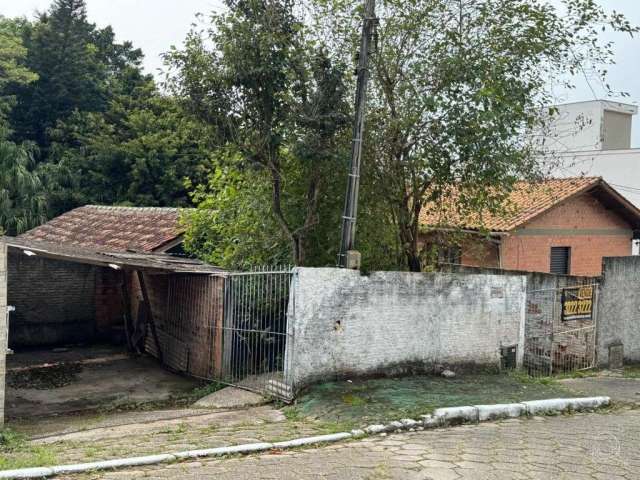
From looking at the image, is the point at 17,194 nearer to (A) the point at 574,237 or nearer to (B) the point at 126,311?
(B) the point at 126,311

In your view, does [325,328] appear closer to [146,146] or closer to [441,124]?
[441,124]

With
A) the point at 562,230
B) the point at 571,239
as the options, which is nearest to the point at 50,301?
the point at 562,230

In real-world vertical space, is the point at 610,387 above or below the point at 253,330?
below

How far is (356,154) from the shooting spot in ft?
29.8

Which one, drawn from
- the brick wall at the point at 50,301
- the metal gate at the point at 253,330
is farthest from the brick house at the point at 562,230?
the brick wall at the point at 50,301

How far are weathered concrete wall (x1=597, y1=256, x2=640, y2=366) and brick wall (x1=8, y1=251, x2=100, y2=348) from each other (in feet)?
39.4

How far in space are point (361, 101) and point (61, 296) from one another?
10.8 meters

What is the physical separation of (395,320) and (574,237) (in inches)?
Answer: 445

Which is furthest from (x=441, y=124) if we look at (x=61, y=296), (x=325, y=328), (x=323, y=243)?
(x=61, y=296)

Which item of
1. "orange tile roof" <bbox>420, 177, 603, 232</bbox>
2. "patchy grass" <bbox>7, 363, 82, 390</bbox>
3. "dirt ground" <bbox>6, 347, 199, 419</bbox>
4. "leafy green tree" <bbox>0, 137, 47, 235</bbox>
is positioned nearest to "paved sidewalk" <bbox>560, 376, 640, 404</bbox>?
"orange tile roof" <bbox>420, 177, 603, 232</bbox>

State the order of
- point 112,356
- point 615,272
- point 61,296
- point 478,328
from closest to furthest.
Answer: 1. point 478,328
2. point 615,272
3. point 112,356
4. point 61,296

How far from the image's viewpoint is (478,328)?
10516 millimetres

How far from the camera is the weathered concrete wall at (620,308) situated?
12844 mm

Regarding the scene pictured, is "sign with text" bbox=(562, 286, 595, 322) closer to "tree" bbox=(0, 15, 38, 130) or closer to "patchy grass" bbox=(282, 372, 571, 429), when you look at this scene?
"patchy grass" bbox=(282, 372, 571, 429)
